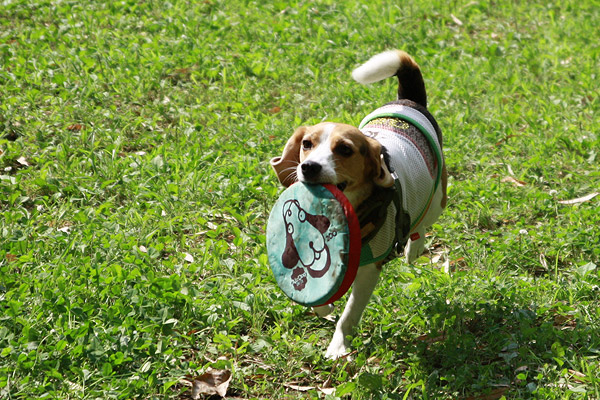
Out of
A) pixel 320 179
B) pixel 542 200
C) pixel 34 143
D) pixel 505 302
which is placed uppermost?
pixel 320 179

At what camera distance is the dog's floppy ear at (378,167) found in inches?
130

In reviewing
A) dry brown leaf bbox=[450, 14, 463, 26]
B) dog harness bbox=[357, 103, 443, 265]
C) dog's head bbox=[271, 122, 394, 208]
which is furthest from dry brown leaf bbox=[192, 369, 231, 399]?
dry brown leaf bbox=[450, 14, 463, 26]

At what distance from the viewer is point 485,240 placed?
4.60 metres

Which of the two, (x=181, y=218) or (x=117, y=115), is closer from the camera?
(x=181, y=218)

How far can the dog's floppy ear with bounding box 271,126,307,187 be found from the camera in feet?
11.9

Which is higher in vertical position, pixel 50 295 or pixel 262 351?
pixel 50 295

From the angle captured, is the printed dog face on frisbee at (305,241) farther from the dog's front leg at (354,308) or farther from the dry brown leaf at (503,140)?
the dry brown leaf at (503,140)

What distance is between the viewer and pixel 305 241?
3.35m

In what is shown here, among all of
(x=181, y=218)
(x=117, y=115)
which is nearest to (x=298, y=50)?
(x=117, y=115)

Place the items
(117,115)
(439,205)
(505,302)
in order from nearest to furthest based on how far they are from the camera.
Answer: (505,302) → (439,205) → (117,115)

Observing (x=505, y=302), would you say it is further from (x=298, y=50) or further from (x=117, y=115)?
(x=298, y=50)

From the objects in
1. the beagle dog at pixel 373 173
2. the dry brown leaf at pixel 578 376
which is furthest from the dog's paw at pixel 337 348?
the dry brown leaf at pixel 578 376

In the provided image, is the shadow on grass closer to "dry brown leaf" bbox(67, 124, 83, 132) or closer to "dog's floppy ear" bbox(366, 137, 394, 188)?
"dog's floppy ear" bbox(366, 137, 394, 188)

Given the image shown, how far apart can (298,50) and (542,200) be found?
3.24m
